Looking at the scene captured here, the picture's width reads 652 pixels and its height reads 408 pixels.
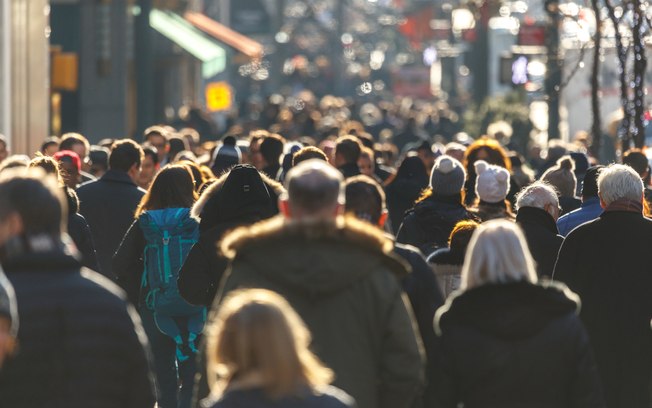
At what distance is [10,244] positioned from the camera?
242 inches

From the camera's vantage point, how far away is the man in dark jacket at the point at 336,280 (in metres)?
6.84

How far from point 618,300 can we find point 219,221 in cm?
199

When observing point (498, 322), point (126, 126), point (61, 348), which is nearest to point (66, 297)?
point (61, 348)

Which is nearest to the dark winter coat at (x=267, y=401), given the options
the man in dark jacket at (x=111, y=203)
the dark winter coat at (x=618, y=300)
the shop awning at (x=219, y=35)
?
the dark winter coat at (x=618, y=300)

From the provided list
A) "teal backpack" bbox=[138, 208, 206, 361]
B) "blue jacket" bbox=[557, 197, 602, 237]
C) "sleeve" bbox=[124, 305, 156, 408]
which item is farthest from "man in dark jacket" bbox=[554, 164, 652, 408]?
"sleeve" bbox=[124, 305, 156, 408]

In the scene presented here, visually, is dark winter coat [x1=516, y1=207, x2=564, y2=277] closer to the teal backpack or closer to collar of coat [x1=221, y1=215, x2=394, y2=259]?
the teal backpack

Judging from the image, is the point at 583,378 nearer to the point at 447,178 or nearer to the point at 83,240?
the point at 83,240

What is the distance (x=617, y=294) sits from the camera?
A: 9523 millimetres

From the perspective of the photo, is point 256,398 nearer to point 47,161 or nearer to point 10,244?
point 10,244

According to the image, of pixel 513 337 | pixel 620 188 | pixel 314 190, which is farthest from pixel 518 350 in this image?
pixel 620 188

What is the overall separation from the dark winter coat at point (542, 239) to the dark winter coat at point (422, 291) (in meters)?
2.78

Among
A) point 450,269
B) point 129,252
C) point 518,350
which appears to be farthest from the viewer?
point 129,252

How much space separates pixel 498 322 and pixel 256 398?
5.82 feet

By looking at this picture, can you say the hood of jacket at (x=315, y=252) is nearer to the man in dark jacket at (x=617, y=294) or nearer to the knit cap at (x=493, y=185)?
the man in dark jacket at (x=617, y=294)
